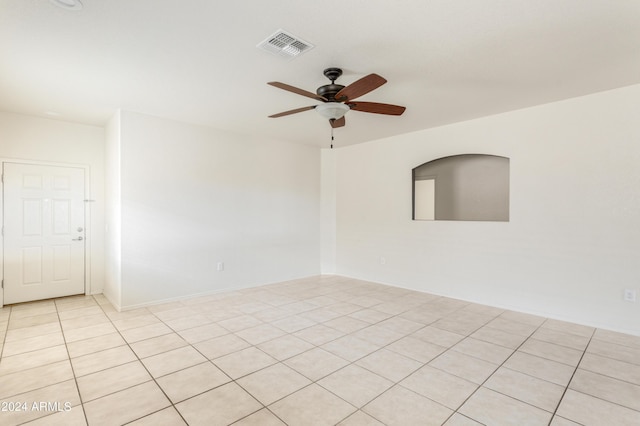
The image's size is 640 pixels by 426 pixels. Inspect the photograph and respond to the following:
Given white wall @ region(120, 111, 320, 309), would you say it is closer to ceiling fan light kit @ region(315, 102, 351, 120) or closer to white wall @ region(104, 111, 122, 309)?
white wall @ region(104, 111, 122, 309)

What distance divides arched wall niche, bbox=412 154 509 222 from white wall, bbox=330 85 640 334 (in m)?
0.14

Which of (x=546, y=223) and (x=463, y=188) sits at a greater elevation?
(x=463, y=188)

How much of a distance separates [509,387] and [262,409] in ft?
5.83

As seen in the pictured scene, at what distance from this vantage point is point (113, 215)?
4.34 m

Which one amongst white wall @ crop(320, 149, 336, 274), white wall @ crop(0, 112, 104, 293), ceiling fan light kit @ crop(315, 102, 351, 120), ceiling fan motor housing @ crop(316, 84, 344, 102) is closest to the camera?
ceiling fan motor housing @ crop(316, 84, 344, 102)

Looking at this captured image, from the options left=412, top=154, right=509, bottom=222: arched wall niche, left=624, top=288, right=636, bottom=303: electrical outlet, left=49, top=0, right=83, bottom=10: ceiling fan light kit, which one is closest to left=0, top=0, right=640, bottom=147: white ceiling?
left=49, top=0, right=83, bottom=10: ceiling fan light kit

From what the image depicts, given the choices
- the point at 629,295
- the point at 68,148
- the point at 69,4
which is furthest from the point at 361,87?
the point at 68,148

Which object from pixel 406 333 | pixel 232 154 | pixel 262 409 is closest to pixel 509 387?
pixel 406 333

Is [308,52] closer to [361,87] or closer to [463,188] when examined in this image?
[361,87]

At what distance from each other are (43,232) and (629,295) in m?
7.33

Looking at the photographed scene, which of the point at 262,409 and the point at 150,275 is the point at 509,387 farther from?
the point at 150,275

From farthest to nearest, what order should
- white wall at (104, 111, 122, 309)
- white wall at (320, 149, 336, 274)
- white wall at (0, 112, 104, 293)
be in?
white wall at (320, 149, 336, 274) → white wall at (0, 112, 104, 293) → white wall at (104, 111, 122, 309)

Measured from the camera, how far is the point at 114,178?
426cm

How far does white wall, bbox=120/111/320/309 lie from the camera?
413 cm
